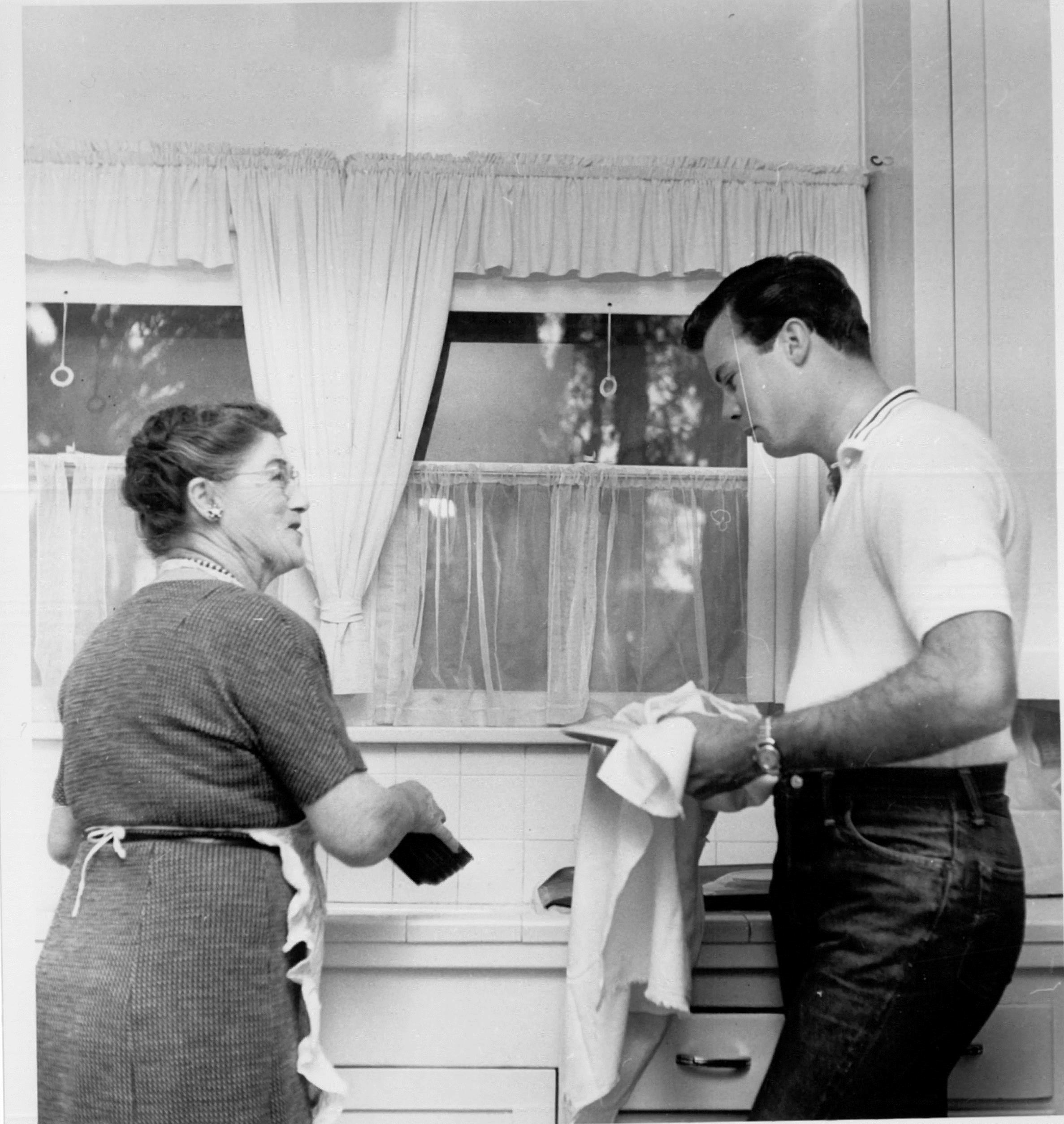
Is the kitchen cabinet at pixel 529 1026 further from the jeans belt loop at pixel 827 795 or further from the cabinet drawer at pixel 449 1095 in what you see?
the jeans belt loop at pixel 827 795

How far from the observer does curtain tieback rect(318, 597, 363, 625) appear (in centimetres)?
153

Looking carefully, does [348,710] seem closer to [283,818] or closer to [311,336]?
[283,818]

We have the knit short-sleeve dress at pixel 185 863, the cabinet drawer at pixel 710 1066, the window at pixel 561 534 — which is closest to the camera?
the knit short-sleeve dress at pixel 185 863

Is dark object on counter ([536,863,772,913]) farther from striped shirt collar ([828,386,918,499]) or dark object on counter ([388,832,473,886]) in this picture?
striped shirt collar ([828,386,918,499])

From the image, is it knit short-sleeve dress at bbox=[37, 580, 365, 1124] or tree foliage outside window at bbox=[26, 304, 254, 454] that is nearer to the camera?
knit short-sleeve dress at bbox=[37, 580, 365, 1124]

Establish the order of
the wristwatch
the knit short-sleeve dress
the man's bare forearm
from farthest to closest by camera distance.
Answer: the wristwatch < the man's bare forearm < the knit short-sleeve dress

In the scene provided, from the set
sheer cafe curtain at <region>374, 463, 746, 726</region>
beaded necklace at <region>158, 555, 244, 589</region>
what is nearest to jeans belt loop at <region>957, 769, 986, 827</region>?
sheer cafe curtain at <region>374, 463, 746, 726</region>

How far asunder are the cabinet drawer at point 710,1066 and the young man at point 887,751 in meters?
0.08

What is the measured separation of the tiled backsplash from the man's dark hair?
663 millimetres

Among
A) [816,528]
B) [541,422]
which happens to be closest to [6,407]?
[541,422]

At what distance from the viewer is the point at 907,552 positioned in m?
1.31

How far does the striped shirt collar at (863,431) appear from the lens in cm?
141

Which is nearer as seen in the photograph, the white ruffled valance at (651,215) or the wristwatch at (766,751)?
the wristwatch at (766,751)

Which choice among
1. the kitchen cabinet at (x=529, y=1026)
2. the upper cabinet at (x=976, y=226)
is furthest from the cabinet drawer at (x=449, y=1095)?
the upper cabinet at (x=976, y=226)
